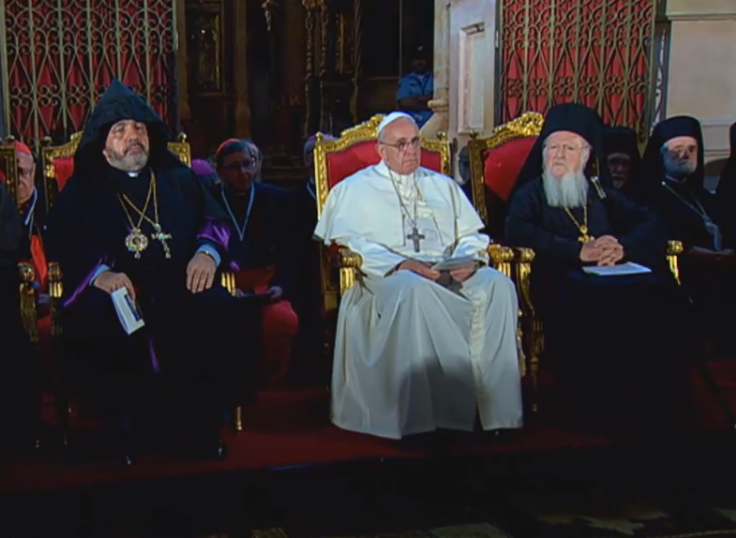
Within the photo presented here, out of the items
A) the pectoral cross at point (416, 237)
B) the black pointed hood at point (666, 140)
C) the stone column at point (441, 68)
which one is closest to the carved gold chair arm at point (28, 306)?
the pectoral cross at point (416, 237)

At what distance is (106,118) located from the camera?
3.64 m

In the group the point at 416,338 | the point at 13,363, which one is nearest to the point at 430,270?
the point at 416,338

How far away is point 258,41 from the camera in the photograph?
11.0 metres

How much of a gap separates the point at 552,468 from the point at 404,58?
705 cm

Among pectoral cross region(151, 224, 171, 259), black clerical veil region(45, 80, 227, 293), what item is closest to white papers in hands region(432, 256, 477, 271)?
black clerical veil region(45, 80, 227, 293)

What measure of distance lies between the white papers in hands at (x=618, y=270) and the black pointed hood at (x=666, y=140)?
44.6 inches

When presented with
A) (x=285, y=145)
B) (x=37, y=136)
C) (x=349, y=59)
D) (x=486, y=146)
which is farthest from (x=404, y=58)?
(x=486, y=146)

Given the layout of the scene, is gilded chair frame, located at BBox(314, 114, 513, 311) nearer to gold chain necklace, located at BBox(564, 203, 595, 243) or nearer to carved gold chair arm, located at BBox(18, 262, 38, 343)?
gold chain necklace, located at BBox(564, 203, 595, 243)

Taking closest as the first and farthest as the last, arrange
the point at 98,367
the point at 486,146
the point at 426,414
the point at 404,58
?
the point at 98,367, the point at 426,414, the point at 486,146, the point at 404,58

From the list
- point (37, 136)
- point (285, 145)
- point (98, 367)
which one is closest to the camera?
point (98, 367)

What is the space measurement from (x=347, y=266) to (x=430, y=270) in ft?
1.13

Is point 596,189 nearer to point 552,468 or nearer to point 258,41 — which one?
point 552,468

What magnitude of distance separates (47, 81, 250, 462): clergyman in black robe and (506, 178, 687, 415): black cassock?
135 cm

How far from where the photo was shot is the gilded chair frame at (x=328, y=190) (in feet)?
12.7
